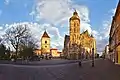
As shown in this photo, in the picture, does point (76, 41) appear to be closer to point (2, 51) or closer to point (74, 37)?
point (74, 37)

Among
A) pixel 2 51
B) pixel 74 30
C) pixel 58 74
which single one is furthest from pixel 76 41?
pixel 58 74

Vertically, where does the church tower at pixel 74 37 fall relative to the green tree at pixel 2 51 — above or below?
above

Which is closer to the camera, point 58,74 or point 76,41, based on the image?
point 58,74

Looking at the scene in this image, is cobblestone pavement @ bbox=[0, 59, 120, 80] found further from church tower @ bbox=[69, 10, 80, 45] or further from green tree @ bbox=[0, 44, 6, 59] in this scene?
church tower @ bbox=[69, 10, 80, 45]

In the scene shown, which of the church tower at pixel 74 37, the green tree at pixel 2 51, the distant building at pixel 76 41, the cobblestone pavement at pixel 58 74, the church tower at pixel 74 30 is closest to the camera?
the cobblestone pavement at pixel 58 74

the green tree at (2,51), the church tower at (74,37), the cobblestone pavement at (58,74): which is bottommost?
the cobblestone pavement at (58,74)

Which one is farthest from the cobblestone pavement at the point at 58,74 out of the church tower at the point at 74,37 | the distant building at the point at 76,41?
the church tower at the point at 74,37

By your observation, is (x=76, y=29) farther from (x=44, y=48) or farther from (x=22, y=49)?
(x=22, y=49)

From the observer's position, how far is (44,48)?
7589 inches

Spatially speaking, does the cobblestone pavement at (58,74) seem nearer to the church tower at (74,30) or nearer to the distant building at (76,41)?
the distant building at (76,41)

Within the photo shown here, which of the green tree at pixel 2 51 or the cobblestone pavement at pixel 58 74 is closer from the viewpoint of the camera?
the cobblestone pavement at pixel 58 74

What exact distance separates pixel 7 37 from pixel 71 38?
8184 centimetres

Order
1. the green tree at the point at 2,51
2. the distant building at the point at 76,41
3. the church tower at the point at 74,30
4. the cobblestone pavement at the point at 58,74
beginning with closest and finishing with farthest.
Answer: the cobblestone pavement at the point at 58,74 → the green tree at the point at 2,51 → the distant building at the point at 76,41 → the church tower at the point at 74,30

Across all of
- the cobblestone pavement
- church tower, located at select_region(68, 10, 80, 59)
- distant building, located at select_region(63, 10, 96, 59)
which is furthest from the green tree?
the cobblestone pavement
